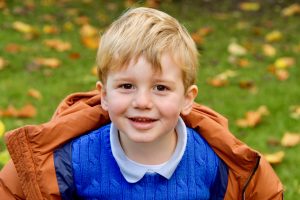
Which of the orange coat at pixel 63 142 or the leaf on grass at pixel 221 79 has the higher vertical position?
the orange coat at pixel 63 142

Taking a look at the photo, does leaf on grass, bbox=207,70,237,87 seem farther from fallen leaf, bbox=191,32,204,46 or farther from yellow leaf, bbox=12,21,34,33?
yellow leaf, bbox=12,21,34,33

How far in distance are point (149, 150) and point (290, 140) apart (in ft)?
5.68

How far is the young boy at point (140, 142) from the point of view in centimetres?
236

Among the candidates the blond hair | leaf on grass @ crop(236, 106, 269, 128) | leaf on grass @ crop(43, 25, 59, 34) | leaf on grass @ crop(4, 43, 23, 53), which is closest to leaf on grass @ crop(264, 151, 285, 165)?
leaf on grass @ crop(236, 106, 269, 128)

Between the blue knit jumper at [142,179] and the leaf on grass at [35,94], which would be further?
the leaf on grass at [35,94]

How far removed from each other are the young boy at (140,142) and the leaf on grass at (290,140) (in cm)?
142

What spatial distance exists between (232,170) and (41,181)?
0.76 meters

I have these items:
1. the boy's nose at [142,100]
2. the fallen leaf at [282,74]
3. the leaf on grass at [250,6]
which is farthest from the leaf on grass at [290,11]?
the boy's nose at [142,100]

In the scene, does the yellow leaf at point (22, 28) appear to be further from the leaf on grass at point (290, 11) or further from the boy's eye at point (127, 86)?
the boy's eye at point (127, 86)

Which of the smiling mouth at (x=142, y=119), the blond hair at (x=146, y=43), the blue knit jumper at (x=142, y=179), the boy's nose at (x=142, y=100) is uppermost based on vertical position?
the blond hair at (x=146, y=43)

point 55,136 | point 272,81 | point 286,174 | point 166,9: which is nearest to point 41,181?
point 55,136

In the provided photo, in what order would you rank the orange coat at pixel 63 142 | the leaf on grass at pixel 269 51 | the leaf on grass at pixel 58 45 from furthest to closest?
the leaf on grass at pixel 269 51 < the leaf on grass at pixel 58 45 < the orange coat at pixel 63 142

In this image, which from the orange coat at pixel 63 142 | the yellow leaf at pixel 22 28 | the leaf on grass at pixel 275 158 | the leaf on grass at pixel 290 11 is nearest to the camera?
the orange coat at pixel 63 142

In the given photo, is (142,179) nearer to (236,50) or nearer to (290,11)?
(236,50)
